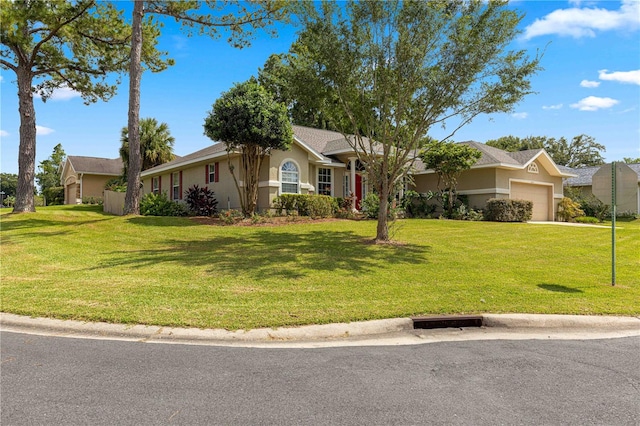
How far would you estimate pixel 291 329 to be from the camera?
5570mm

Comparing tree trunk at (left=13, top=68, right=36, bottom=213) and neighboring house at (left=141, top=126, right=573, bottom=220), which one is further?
neighboring house at (left=141, top=126, right=573, bottom=220)

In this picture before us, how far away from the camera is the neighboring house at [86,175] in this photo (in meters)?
38.2

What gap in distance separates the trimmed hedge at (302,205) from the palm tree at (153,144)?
16901mm

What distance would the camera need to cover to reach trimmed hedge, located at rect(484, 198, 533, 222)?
21953mm

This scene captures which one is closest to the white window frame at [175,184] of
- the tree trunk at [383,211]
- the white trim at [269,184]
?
the white trim at [269,184]

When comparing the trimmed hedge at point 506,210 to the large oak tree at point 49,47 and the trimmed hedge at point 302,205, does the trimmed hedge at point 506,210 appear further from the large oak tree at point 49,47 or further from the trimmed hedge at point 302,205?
the large oak tree at point 49,47

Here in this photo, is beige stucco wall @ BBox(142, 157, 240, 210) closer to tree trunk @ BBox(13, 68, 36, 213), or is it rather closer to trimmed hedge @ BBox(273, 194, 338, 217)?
trimmed hedge @ BBox(273, 194, 338, 217)

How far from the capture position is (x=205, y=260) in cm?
1021

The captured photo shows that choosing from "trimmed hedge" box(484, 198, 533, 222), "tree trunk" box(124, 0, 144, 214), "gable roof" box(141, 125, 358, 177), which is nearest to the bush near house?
"trimmed hedge" box(484, 198, 533, 222)

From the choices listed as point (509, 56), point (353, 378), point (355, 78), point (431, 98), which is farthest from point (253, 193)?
point (353, 378)

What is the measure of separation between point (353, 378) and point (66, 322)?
425 cm

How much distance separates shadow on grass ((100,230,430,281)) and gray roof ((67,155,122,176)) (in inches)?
1198

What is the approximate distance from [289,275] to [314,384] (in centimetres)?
487

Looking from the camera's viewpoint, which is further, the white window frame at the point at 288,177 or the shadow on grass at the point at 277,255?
the white window frame at the point at 288,177
